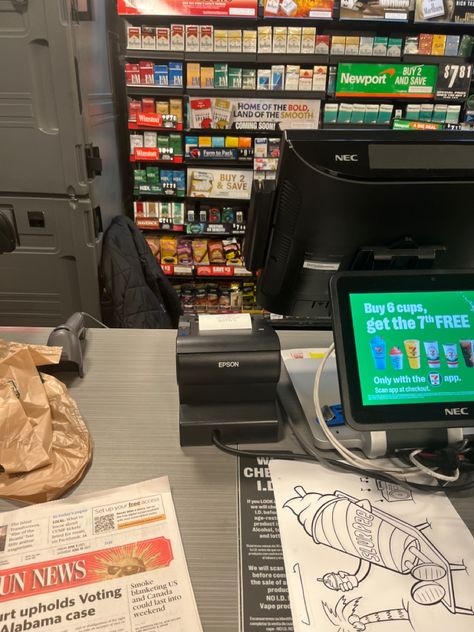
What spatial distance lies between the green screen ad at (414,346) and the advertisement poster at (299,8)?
186 cm

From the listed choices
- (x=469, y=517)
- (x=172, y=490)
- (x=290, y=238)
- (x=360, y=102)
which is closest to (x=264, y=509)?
(x=172, y=490)

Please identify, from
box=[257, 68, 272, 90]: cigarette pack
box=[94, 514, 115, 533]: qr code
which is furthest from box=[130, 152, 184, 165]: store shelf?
box=[94, 514, 115, 533]: qr code

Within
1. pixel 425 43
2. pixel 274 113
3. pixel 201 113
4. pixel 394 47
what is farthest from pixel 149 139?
pixel 425 43

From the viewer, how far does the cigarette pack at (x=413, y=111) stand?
7.43ft

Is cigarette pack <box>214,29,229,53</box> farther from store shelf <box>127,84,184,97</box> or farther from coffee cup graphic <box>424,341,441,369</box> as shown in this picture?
coffee cup graphic <box>424,341,441,369</box>

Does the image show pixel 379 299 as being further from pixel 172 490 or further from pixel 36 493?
pixel 36 493

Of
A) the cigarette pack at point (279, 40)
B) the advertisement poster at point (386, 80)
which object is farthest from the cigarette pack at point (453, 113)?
the cigarette pack at point (279, 40)

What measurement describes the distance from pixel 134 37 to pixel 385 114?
124 centimetres

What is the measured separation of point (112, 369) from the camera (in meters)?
0.98

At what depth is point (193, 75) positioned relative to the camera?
2184 millimetres

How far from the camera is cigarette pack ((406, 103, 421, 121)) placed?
2.27 m

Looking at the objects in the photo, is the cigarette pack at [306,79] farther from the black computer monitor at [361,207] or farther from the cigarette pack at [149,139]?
the black computer monitor at [361,207]

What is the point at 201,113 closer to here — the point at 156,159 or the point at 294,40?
the point at 156,159

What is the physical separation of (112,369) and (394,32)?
2199mm
